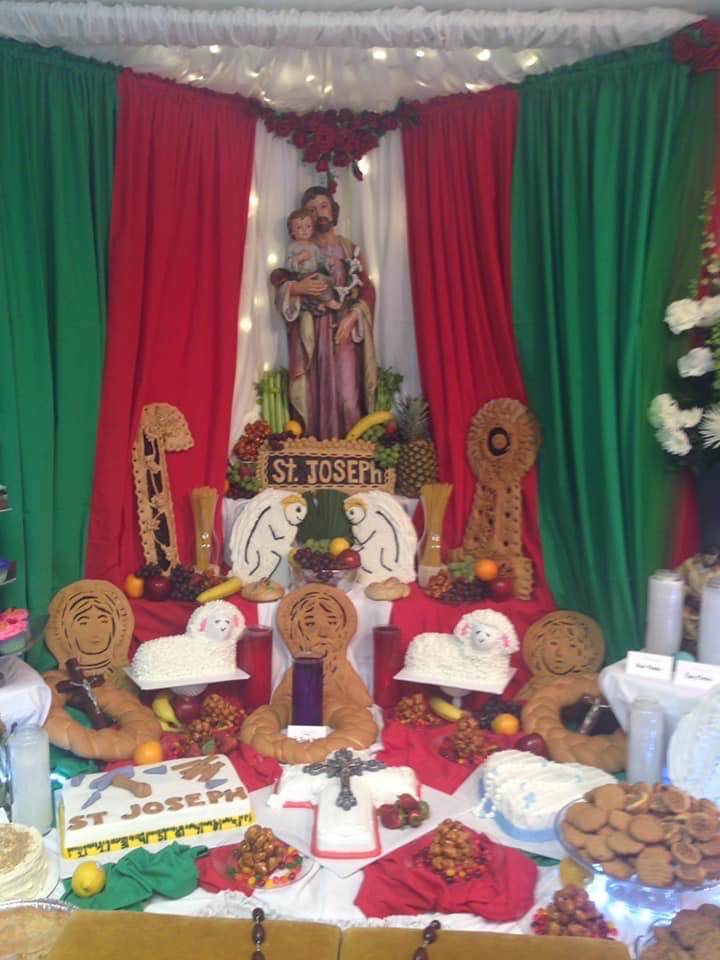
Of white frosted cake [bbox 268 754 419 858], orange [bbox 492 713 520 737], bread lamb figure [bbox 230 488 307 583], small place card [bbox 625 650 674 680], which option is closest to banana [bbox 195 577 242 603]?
bread lamb figure [bbox 230 488 307 583]

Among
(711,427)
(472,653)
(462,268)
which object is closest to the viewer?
(711,427)

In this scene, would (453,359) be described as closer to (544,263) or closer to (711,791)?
(544,263)

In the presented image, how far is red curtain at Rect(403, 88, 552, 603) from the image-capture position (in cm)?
394

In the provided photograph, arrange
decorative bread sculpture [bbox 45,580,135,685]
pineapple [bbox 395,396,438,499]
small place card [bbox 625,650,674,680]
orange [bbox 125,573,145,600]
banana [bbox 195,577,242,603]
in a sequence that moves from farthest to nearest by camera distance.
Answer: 1. pineapple [bbox 395,396,438,499]
2. orange [bbox 125,573,145,600]
3. banana [bbox 195,577,242,603]
4. decorative bread sculpture [bbox 45,580,135,685]
5. small place card [bbox 625,650,674,680]

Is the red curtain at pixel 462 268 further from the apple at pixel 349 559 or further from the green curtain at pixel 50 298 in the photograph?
the green curtain at pixel 50 298

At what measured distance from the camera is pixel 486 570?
373cm

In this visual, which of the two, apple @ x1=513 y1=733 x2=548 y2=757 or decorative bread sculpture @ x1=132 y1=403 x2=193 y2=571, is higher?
decorative bread sculpture @ x1=132 y1=403 x2=193 y2=571

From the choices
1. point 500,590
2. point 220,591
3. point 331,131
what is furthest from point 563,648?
point 331,131

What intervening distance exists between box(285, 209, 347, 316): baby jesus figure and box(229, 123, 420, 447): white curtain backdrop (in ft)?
0.85

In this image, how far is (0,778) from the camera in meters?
2.66

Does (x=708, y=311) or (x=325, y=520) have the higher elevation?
(x=708, y=311)

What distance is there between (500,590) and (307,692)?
0.99 m

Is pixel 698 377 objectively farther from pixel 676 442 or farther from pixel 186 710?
pixel 186 710

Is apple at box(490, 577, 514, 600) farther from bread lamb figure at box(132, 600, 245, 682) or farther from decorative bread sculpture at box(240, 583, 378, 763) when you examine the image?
bread lamb figure at box(132, 600, 245, 682)
